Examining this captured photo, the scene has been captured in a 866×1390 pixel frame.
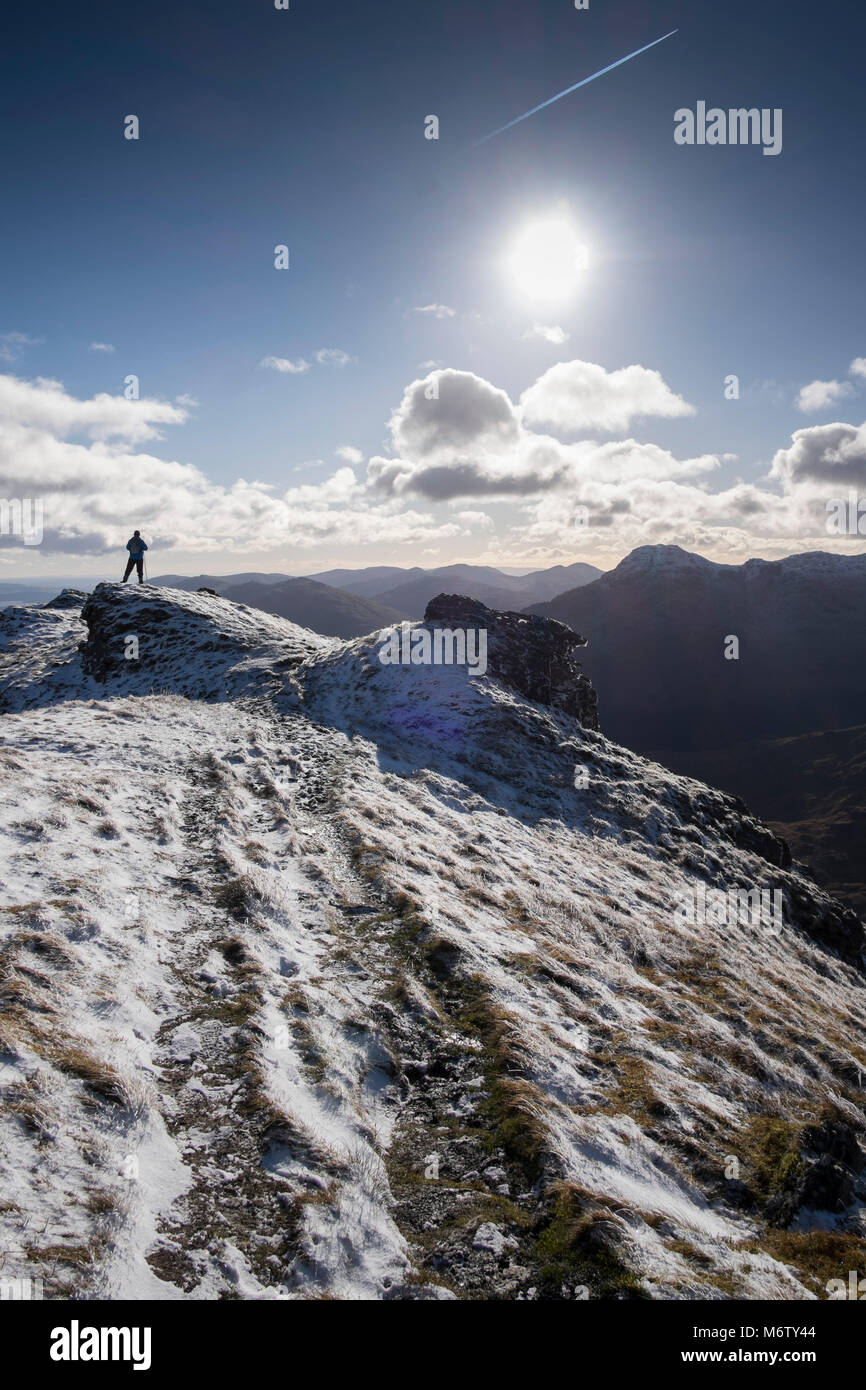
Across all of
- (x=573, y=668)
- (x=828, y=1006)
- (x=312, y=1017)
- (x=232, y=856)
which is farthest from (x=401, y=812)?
(x=573, y=668)

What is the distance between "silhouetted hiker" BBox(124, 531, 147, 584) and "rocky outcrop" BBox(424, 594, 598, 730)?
18.1 meters

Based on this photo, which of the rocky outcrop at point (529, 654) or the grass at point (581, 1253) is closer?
the grass at point (581, 1253)

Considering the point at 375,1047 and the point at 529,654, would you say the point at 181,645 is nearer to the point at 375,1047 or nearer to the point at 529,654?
the point at 529,654

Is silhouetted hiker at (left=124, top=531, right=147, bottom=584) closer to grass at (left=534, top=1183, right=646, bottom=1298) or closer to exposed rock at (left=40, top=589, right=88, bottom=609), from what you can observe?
exposed rock at (left=40, top=589, right=88, bottom=609)

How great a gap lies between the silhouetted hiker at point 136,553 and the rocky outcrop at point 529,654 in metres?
18.1

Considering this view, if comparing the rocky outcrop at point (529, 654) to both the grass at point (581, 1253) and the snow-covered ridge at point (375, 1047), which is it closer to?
the snow-covered ridge at point (375, 1047)

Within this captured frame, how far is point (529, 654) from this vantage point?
116 ft

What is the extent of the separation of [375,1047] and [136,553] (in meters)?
36.8

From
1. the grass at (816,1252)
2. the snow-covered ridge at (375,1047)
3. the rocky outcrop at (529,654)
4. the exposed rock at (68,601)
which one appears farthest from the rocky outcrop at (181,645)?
the grass at (816,1252)

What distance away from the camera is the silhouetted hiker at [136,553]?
120 feet

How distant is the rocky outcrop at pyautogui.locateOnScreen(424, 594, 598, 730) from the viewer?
3381cm

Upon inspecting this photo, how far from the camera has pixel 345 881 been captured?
563 inches

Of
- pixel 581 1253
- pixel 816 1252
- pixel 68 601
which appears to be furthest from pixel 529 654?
pixel 68 601
